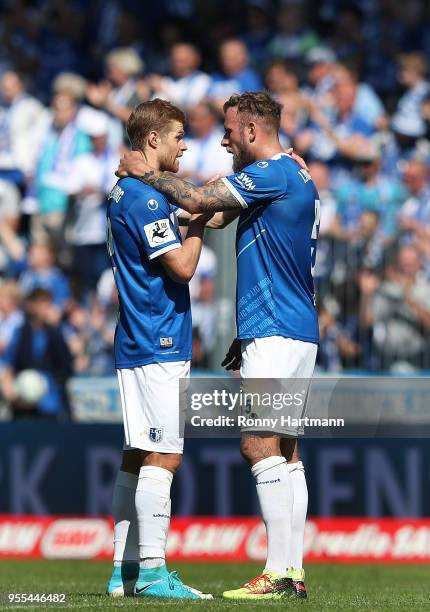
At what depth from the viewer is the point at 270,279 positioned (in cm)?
729

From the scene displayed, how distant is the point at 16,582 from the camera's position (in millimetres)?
9422

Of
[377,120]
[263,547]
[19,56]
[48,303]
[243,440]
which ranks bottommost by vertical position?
[263,547]

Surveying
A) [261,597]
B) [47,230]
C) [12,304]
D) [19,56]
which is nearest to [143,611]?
[261,597]

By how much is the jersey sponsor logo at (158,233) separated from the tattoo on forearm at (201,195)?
0.16 meters

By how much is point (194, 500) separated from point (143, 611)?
6.71 m

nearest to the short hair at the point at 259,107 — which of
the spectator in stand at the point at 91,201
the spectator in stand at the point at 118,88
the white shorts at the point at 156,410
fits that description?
the white shorts at the point at 156,410

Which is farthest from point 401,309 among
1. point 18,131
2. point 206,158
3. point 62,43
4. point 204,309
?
point 62,43

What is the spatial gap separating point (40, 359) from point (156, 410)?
691 cm

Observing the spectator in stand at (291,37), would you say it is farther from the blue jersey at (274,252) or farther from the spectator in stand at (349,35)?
the blue jersey at (274,252)

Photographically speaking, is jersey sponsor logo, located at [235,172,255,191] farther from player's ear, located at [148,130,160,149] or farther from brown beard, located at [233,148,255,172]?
player's ear, located at [148,130,160,149]

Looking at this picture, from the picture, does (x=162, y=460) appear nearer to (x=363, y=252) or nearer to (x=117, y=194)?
(x=117, y=194)

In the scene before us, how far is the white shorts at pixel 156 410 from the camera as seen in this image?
287 inches

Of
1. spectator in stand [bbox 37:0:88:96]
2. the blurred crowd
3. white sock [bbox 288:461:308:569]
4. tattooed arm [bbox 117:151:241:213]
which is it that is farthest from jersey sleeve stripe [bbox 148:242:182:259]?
spectator in stand [bbox 37:0:88:96]

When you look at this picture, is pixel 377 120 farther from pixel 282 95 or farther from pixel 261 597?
pixel 261 597
